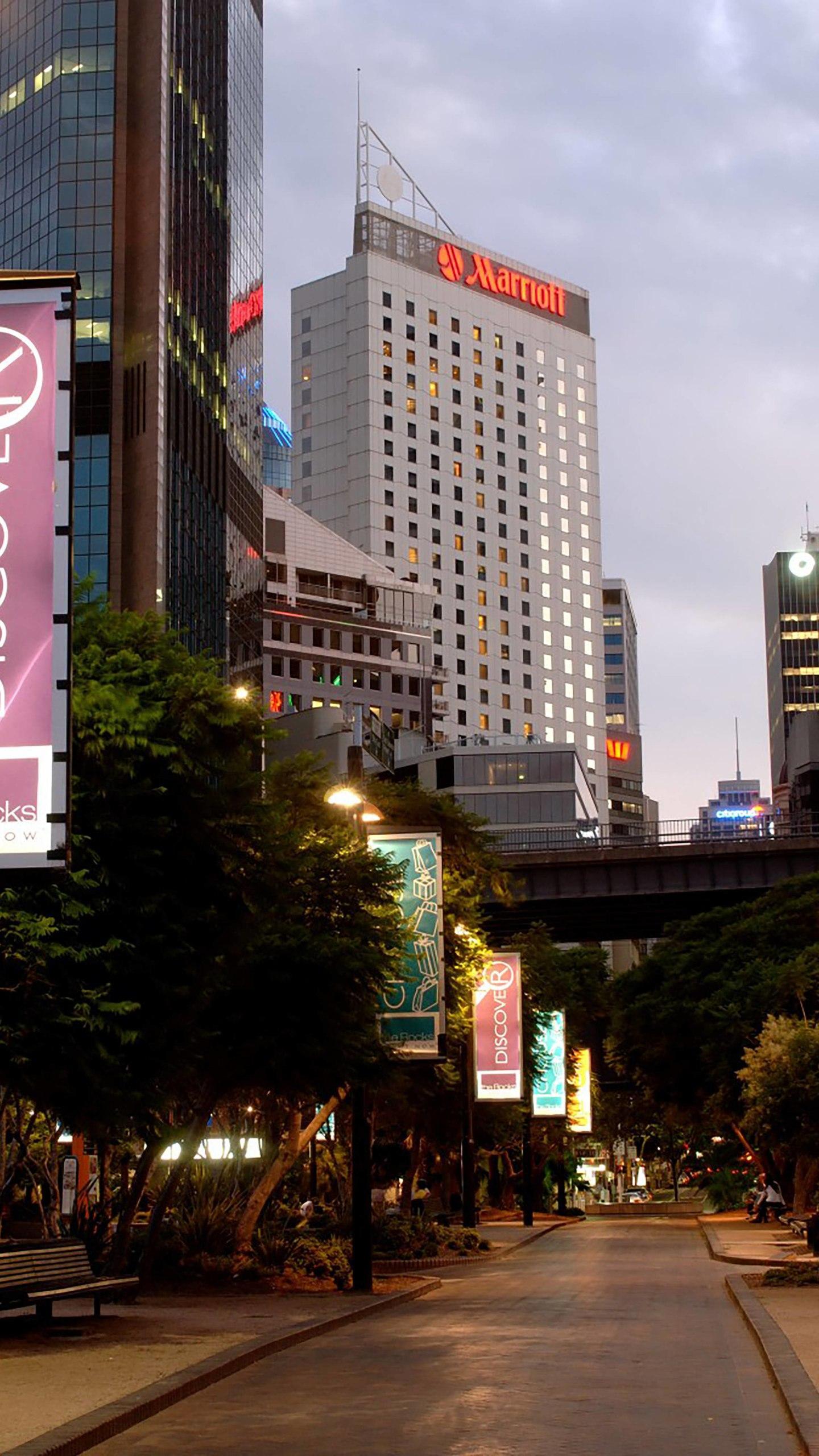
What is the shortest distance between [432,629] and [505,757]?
40111 millimetres

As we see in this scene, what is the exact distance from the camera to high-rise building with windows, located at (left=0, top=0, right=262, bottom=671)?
115000mm

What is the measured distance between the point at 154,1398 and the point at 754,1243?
31669 mm

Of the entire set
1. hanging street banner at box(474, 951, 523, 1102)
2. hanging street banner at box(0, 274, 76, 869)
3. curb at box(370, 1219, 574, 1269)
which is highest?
hanging street banner at box(0, 274, 76, 869)

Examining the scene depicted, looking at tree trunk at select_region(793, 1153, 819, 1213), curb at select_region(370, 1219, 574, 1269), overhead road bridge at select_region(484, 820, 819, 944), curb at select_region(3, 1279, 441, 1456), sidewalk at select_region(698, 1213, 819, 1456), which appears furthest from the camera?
overhead road bridge at select_region(484, 820, 819, 944)

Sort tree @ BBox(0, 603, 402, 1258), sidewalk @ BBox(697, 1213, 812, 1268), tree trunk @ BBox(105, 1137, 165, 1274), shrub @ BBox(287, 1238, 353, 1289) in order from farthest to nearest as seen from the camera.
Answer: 1. sidewalk @ BBox(697, 1213, 812, 1268)
2. shrub @ BBox(287, 1238, 353, 1289)
3. tree trunk @ BBox(105, 1137, 165, 1274)
4. tree @ BBox(0, 603, 402, 1258)

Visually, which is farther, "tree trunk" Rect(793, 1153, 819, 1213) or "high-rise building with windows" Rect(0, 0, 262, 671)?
"high-rise building with windows" Rect(0, 0, 262, 671)

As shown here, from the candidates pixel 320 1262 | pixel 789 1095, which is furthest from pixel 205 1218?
pixel 789 1095

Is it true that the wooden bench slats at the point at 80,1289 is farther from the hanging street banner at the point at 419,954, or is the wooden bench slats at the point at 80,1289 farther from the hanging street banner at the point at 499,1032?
the hanging street banner at the point at 499,1032

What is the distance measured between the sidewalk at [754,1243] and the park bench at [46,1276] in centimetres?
1393

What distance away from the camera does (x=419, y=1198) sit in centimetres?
6506

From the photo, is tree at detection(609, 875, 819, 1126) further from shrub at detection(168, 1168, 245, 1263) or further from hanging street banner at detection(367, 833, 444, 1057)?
shrub at detection(168, 1168, 245, 1263)

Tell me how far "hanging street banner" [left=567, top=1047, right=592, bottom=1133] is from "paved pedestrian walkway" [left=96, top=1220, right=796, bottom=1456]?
48409 millimetres

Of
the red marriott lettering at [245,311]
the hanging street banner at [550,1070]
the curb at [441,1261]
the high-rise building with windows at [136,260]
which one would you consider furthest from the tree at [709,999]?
the red marriott lettering at [245,311]

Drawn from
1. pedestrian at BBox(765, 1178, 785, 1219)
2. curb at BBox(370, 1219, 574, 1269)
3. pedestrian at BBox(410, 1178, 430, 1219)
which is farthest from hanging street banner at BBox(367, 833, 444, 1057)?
pedestrian at BBox(765, 1178, 785, 1219)
